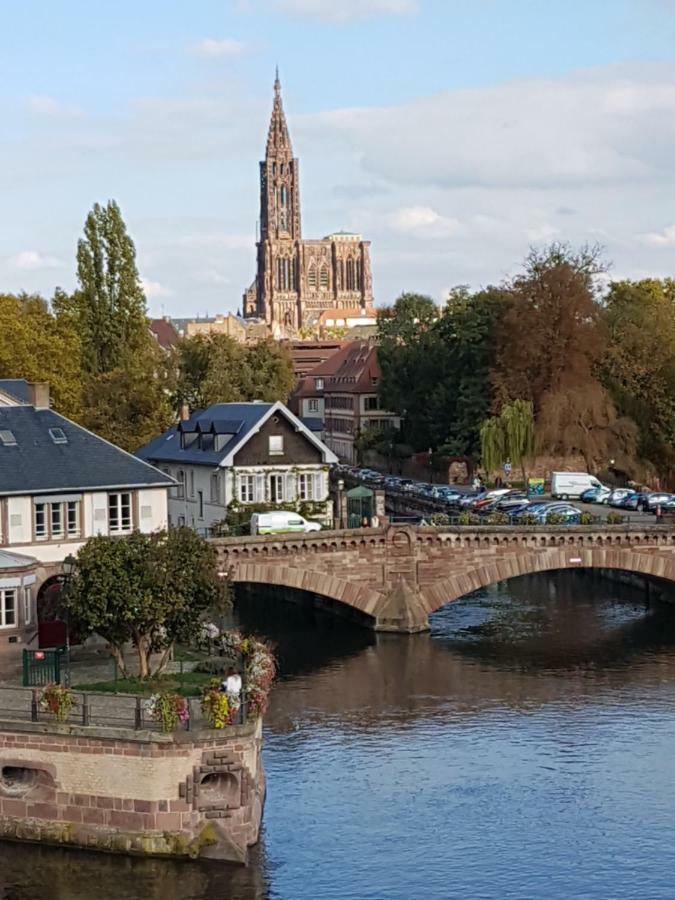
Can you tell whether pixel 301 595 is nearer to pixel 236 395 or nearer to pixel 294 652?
pixel 294 652

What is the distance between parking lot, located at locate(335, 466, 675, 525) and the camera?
82988 mm

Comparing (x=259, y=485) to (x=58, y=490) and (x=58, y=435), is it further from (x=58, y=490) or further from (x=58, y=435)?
(x=58, y=490)

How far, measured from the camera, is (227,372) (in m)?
120

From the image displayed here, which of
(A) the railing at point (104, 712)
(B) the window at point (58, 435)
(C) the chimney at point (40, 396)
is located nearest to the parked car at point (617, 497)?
(C) the chimney at point (40, 396)

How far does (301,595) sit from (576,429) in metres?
34.0

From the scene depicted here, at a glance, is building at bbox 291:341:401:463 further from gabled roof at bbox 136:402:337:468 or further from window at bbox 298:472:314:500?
window at bbox 298:472:314:500

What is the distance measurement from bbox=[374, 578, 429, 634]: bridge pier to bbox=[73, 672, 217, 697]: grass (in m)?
27.0

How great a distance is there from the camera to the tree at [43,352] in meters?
97.8

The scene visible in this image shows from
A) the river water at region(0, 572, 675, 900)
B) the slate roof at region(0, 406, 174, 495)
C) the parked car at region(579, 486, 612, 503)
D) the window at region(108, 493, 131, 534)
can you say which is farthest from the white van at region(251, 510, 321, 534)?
the parked car at region(579, 486, 612, 503)

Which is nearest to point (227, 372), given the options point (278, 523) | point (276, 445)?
point (276, 445)

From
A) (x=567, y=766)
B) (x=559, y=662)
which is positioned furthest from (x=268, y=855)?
(x=559, y=662)

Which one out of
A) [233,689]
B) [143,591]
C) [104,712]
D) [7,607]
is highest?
[143,591]

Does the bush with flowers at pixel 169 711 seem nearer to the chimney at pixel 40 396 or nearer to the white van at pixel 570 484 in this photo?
the chimney at pixel 40 396

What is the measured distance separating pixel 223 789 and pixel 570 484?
6856 cm
